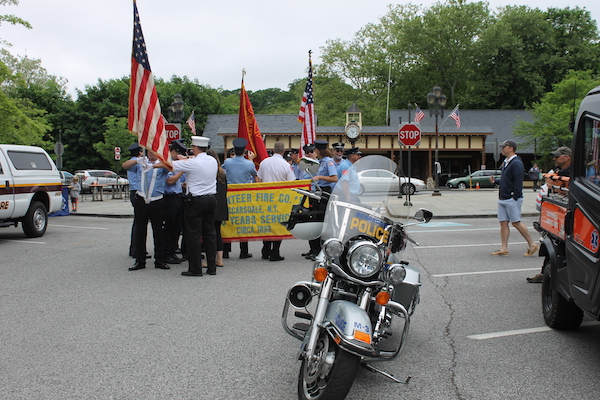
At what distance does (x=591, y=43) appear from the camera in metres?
63.3

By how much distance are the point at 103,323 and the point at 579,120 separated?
4782 millimetres

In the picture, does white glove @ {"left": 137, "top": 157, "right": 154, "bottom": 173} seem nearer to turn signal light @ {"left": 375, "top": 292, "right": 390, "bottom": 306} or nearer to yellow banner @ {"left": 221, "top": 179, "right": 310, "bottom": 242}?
yellow banner @ {"left": 221, "top": 179, "right": 310, "bottom": 242}

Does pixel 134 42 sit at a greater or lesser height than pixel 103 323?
greater

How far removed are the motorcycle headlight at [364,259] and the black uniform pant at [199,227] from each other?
4.49 m

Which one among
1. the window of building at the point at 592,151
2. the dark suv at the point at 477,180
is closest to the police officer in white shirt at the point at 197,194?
the window of building at the point at 592,151

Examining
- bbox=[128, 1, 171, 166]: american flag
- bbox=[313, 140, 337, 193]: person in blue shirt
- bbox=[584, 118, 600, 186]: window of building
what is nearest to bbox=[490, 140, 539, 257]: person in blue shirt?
bbox=[313, 140, 337, 193]: person in blue shirt

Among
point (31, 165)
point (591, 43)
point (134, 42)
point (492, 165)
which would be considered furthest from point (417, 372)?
point (591, 43)

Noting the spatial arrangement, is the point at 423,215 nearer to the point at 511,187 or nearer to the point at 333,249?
the point at 333,249

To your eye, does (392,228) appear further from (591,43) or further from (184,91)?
(591,43)

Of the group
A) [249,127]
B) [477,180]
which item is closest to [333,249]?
[249,127]

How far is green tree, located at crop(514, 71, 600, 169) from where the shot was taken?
41188mm

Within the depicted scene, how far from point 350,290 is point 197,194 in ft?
14.3

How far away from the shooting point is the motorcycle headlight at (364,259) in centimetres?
383

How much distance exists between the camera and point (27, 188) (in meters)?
12.8
